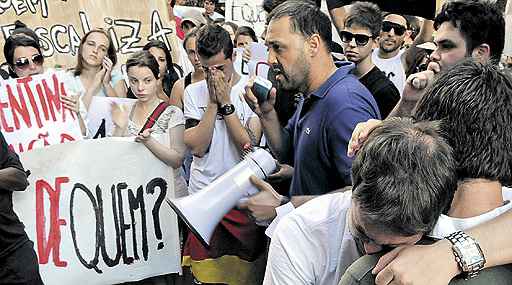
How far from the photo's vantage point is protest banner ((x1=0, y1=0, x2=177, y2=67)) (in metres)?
5.24

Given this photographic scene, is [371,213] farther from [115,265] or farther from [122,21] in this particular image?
[122,21]


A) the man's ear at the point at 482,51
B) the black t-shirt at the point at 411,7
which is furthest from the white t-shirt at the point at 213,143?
the man's ear at the point at 482,51

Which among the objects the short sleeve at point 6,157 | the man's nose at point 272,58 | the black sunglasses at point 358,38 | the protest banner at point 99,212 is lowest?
the protest banner at point 99,212

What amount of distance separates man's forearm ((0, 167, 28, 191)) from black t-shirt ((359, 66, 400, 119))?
1.81 metres

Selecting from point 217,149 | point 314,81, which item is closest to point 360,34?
point 217,149

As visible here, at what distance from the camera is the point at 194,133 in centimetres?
380

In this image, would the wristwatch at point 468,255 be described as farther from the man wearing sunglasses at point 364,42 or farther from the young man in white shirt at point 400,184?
the man wearing sunglasses at point 364,42

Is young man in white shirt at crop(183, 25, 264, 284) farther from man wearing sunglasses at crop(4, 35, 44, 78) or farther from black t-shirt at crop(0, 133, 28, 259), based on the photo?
man wearing sunglasses at crop(4, 35, 44, 78)

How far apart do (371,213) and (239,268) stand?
6.77ft

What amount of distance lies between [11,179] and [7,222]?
0.19 m

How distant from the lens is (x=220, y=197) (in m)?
2.65

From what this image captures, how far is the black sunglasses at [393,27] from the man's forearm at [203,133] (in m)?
1.85

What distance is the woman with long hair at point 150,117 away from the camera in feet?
12.9

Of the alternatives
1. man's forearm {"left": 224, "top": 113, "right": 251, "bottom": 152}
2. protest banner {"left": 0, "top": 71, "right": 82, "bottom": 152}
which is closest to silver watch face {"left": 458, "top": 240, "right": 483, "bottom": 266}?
man's forearm {"left": 224, "top": 113, "right": 251, "bottom": 152}
